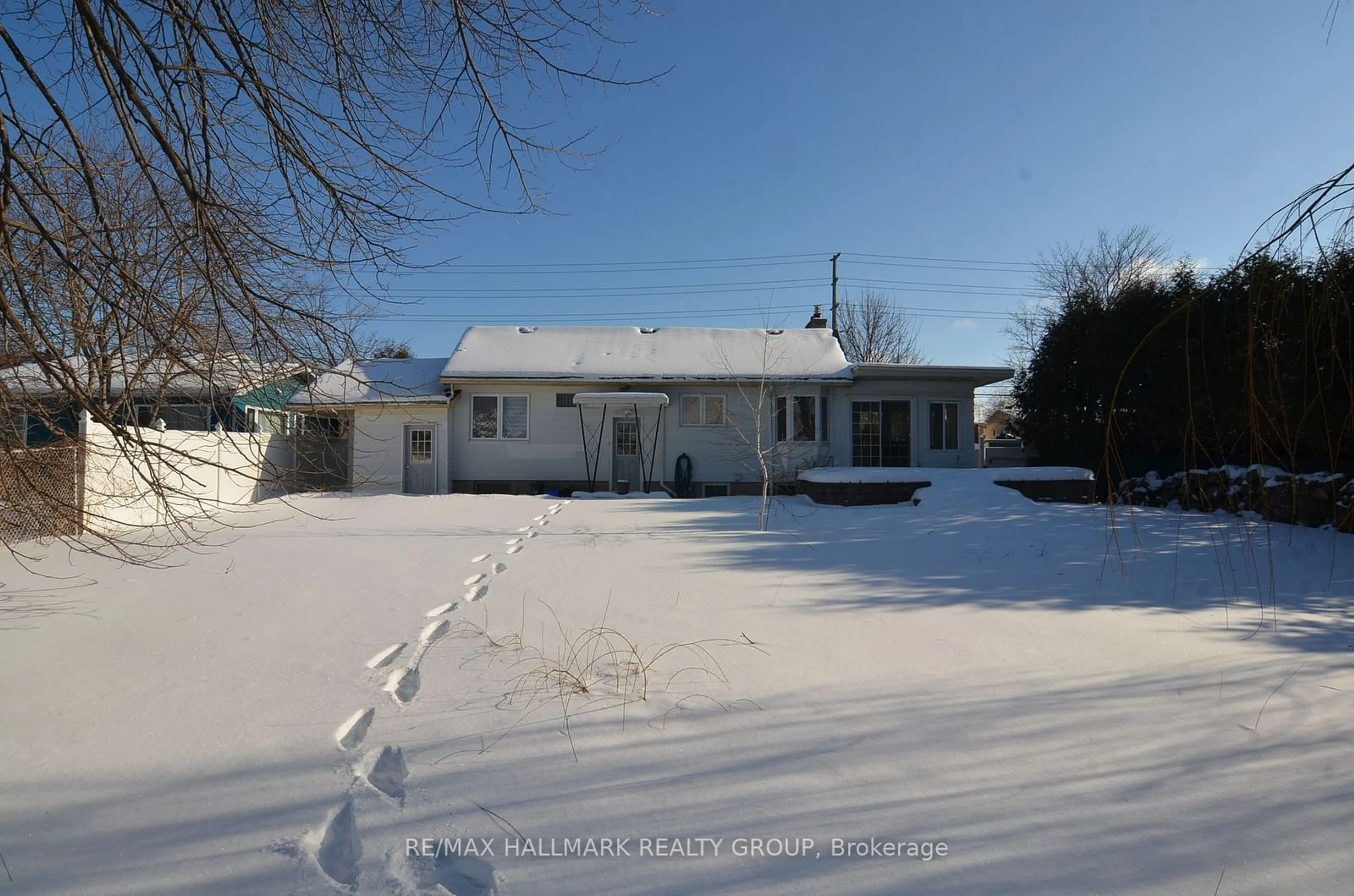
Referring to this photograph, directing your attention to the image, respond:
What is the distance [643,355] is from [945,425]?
24.7ft

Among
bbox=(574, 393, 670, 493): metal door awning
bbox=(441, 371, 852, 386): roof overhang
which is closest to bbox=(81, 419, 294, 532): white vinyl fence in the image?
bbox=(441, 371, 852, 386): roof overhang

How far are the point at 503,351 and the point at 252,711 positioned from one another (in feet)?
52.0

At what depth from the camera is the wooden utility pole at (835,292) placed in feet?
111

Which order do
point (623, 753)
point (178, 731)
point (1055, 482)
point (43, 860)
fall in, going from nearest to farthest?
point (43, 860) < point (623, 753) < point (178, 731) < point (1055, 482)

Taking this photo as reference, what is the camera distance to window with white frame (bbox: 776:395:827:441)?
17875mm

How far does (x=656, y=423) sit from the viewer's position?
18062mm

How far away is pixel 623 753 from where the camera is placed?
340 cm

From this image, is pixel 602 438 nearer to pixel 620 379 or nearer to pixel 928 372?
pixel 620 379

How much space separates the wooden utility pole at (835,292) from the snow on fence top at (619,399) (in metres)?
18.4

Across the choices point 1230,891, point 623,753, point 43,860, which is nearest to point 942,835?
point 1230,891

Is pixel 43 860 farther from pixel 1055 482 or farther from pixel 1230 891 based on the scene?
pixel 1055 482

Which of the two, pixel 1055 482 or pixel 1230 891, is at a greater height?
pixel 1055 482

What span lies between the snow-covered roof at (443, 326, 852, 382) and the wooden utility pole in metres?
12.4

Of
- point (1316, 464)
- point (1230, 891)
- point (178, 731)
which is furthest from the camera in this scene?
point (1316, 464)
